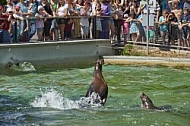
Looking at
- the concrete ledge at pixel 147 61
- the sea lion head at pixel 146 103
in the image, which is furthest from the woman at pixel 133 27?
Result: the sea lion head at pixel 146 103

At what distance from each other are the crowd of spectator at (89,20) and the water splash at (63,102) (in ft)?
21.9

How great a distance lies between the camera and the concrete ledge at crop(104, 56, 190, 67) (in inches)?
809

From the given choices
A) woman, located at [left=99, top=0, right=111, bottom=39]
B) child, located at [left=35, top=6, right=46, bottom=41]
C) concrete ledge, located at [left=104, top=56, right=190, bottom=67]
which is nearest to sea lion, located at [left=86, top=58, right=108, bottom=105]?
concrete ledge, located at [left=104, top=56, right=190, bottom=67]

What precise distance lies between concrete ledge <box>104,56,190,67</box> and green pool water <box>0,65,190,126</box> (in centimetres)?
38

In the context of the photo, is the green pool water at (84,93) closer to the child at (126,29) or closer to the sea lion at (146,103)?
the sea lion at (146,103)

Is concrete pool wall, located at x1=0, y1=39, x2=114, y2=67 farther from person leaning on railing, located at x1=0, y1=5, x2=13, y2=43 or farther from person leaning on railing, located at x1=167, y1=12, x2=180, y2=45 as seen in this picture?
person leaning on railing, located at x1=167, y1=12, x2=180, y2=45

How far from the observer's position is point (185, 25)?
2111 cm

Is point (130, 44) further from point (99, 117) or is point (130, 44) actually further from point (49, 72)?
point (99, 117)

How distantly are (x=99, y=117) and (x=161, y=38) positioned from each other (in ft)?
34.2

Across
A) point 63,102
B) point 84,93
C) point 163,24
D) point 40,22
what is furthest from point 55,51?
point 63,102

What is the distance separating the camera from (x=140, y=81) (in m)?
17.9

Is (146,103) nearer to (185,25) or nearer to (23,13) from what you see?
(185,25)

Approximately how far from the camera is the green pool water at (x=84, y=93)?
469 inches

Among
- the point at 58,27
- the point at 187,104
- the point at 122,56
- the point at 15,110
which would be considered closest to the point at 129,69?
the point at 122,56
